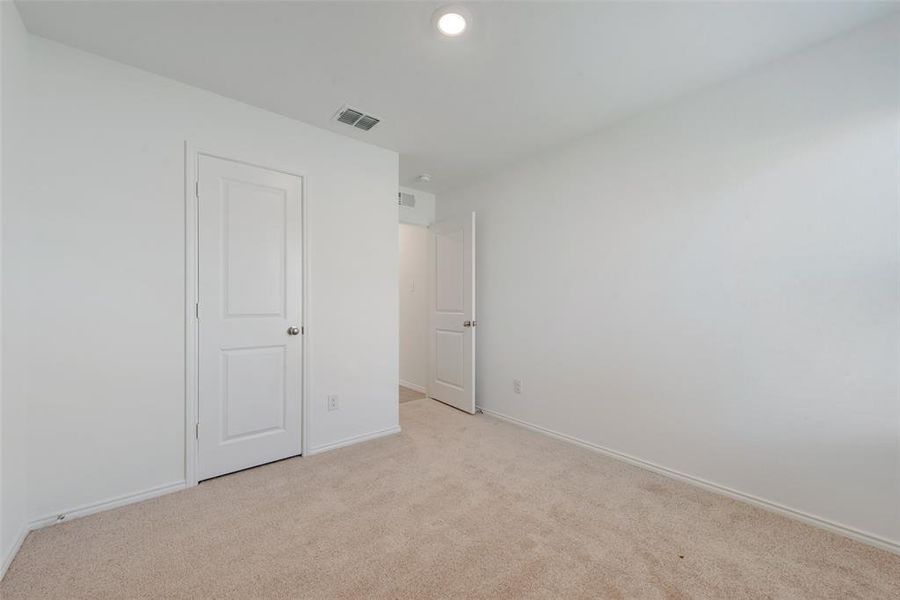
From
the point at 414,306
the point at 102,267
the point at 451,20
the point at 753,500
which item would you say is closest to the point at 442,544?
the point at 753,500

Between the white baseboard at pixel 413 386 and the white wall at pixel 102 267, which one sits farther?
the white baseboard at pixel 413 386

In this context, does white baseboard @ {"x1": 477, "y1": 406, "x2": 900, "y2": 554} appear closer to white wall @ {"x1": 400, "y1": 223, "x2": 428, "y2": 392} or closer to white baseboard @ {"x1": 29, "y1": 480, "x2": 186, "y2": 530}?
white wall @ {"x1": 400, "y1": 223, "x2": 428, "y2": 392}

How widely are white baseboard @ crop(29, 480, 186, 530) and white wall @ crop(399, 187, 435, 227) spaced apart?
9.84 ft

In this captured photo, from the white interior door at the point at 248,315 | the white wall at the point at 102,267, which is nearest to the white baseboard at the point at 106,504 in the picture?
the white wall at the point at 102,267

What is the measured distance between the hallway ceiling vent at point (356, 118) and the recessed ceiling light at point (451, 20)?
964 mm

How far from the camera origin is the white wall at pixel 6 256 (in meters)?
1.54

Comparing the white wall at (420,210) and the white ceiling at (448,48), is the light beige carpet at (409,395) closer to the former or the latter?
the white wall at (420,210)

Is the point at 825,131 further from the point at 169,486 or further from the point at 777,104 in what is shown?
the point at 169,486

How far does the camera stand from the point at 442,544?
5.58 ft

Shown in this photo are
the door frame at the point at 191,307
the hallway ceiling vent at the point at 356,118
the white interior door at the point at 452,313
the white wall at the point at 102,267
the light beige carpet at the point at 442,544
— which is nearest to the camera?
the light beige carpet at the point at 442,544

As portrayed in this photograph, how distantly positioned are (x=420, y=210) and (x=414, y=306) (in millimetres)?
1274

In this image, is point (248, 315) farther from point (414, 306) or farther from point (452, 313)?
point (414, 306)

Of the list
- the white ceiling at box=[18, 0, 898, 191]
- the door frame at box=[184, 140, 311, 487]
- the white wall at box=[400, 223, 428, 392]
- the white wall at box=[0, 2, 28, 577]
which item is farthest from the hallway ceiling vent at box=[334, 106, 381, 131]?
the white wall at box=[400, 223, 428, 392]

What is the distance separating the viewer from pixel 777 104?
2014 mm
